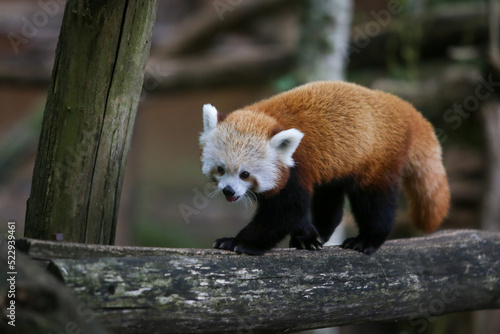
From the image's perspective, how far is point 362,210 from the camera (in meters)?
3.80

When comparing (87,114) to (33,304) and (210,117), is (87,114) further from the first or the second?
(33,304)

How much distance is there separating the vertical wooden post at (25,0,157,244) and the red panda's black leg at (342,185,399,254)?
5.13 feet

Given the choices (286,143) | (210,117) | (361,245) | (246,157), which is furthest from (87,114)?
(361,245)

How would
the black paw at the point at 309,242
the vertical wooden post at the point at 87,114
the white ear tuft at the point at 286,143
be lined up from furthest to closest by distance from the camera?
the black paw at the point at 309,242
the white ear tuft at the point at 286,143
the vertical wooden post at the point at 87,114

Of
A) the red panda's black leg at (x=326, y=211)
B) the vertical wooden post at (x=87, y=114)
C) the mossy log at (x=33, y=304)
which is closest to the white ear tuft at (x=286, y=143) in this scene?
the vertical wooden post at (x=87, y=114)

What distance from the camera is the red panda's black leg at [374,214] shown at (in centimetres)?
368

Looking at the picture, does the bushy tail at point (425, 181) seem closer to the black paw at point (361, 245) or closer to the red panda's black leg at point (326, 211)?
the red panda's black leg at point (326, 211)

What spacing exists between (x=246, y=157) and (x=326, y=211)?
1173 millimetres

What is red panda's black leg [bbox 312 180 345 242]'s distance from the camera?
4.17 meters

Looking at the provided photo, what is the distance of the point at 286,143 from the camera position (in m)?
3.23

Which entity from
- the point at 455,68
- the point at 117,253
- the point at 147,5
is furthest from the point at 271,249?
the point at 455,68

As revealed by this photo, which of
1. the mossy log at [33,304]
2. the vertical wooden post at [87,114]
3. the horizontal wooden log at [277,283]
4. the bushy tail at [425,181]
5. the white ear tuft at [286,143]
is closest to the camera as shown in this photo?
the mossy log at [33,304]

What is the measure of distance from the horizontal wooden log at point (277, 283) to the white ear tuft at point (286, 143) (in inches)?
20.8

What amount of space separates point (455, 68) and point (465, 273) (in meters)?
4.21
